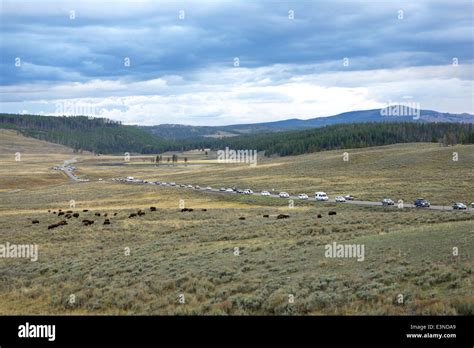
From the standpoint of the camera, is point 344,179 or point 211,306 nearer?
point 211,306

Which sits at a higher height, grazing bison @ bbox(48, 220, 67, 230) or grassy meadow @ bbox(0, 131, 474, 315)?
grassy meadow @ bbox(0, 131, 474, 315)

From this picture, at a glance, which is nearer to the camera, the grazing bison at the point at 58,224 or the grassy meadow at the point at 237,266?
the grassy meadow at the point at 237,266

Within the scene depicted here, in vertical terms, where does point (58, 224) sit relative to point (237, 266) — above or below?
below

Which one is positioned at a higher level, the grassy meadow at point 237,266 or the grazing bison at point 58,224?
the grassy meadow at point 237,266

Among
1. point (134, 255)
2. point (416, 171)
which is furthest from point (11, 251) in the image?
point (416, 171)

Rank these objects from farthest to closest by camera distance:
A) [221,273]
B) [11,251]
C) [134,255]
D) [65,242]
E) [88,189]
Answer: [88,189] < [65,242] < [11,251] < [134,255] < [221,273]

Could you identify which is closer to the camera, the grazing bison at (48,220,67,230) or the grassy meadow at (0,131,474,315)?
the grassy meadow at (0,131,474,315)

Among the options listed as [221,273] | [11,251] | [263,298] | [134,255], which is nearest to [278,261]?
[221,273]

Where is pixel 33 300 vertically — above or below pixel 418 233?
below

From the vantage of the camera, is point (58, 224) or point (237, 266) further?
point (58, 224)
